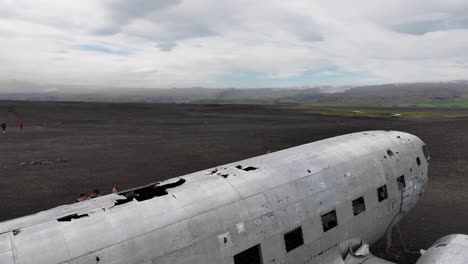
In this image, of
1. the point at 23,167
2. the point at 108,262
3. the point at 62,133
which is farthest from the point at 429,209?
the point at 62,133

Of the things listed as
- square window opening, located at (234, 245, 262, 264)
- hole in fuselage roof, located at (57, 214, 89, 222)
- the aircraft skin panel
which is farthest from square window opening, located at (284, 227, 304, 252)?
hole in fuselage roof, located at (57, 214, 89, 222)

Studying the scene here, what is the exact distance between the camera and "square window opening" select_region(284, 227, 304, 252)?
8.80 metres

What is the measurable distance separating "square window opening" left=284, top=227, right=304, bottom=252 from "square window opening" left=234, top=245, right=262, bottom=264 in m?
1.00

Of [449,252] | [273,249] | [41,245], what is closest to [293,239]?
[273,249]

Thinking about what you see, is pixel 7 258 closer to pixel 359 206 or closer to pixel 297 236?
pixel 297 236

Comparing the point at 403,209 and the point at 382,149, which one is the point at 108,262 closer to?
the point at 382,149

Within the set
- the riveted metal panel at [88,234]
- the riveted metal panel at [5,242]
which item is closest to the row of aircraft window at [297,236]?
the riveted metal panel at [88,234]

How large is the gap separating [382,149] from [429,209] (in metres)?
10.4

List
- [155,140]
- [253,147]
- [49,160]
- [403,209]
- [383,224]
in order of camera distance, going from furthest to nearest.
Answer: [155,140]
[253,147]
[49,160]
[403,209]
[383,224]

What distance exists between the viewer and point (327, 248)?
9898mm

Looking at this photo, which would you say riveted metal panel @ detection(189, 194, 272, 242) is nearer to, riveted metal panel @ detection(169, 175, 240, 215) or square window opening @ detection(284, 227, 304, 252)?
riveted metal panel @ detection(169, 175, 240, 215)

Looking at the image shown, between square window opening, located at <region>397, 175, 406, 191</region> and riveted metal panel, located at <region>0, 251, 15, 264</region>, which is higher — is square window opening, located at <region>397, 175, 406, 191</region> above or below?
below

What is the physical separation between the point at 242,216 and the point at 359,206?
5327 mm

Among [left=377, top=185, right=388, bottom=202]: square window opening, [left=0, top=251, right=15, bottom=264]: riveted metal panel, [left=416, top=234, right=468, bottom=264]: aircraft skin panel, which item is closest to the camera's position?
[left=0, top=251, right=15, bottom=264]: riveted metal panel
